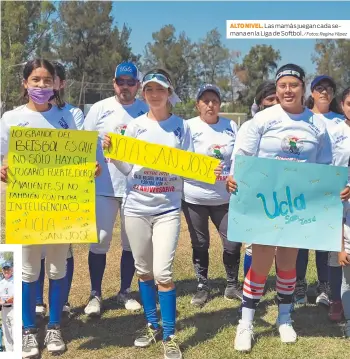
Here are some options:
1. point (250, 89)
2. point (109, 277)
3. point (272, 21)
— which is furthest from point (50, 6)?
point (109, 277)

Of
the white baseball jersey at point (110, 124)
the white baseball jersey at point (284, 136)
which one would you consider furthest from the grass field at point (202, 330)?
the white baseball jersey at point (284, 136)

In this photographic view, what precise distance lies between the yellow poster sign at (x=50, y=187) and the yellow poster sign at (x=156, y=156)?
0.19m

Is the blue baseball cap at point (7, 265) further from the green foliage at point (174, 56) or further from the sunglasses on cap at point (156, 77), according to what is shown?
the green foliage at point (174, 56)

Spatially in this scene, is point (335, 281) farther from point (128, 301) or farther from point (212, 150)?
point (128, 301)

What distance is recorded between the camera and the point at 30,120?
3760 mm

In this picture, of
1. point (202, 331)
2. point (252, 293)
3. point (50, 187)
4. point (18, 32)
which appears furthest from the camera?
point (18, 32)

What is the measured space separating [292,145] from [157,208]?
112 centimetres

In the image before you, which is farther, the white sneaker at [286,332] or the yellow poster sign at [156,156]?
the white sneaker at [286,332]

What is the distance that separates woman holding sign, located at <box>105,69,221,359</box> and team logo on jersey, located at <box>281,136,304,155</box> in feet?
2.44

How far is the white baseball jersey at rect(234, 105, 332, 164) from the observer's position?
3.74 metres

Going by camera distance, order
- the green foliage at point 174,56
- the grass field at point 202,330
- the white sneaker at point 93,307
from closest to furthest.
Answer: the grass field at point 202,330 → the white sneaker at point 93,307 → the green foliage at point 174,56

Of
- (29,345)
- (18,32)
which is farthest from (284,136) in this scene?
(18,32)

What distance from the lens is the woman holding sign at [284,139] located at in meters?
3.73

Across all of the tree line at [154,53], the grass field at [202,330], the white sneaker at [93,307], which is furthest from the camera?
the tree line at [154,53]
